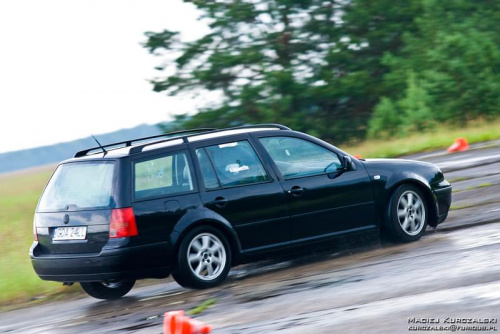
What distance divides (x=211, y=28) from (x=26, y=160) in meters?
109

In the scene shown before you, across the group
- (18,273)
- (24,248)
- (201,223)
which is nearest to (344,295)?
(201,223)

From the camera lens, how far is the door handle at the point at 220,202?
9641mm

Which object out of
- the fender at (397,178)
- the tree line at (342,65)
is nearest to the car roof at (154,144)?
the fender at (397,178)

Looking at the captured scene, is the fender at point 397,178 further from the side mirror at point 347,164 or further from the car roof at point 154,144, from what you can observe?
the car roof at point 154,144

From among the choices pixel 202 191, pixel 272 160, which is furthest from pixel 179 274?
pixel 272 160

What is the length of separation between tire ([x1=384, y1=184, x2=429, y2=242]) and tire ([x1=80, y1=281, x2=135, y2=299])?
296cm

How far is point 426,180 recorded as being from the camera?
10820mm

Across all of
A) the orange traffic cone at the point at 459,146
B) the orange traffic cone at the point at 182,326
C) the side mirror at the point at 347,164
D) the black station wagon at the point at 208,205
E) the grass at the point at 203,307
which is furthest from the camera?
the orange traffic cone at the point at 459,146

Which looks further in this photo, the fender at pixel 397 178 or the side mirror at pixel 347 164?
the fender at pixel 397 178

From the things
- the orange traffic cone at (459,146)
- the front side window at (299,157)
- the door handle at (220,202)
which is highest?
the front side window at (299,157)

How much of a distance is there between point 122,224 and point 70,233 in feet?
2.16

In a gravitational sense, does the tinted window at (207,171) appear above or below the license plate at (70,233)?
above

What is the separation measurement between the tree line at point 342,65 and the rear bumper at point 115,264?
29.7 m

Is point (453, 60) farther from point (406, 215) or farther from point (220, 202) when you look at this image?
point (220, 202)
